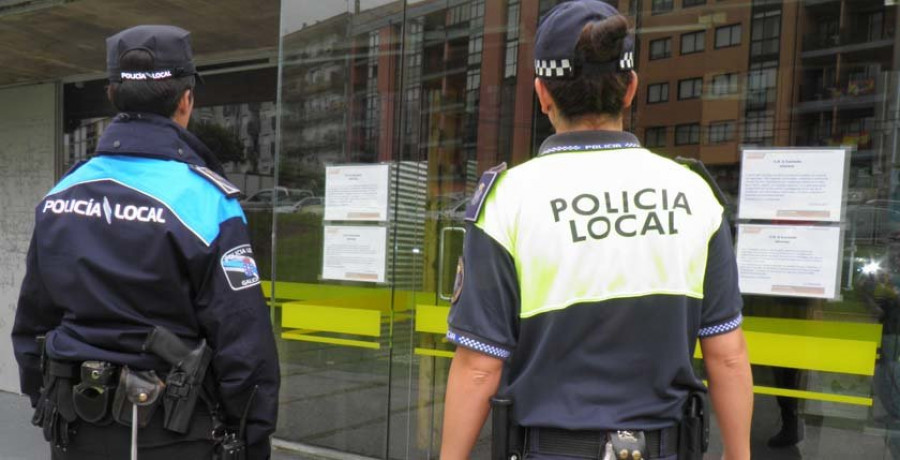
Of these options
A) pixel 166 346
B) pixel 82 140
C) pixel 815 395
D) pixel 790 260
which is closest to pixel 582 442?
pixel 166 346

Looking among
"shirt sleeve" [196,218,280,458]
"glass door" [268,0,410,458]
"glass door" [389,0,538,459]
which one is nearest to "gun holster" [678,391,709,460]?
"shirt sleeve" [196,218,280,458]

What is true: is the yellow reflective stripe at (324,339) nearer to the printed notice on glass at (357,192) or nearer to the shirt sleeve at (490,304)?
the printed notice on glass at (357,192)

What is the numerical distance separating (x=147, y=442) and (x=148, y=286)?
0.41 metres

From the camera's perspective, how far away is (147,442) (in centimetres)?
185

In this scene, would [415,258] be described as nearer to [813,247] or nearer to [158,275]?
[813,247]

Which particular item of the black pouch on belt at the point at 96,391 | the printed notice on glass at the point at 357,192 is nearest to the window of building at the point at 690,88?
the printed notice on glass at the point at 357,192

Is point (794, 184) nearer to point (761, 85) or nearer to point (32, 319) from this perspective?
point (761, 85)

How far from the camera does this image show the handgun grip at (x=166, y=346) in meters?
1.80

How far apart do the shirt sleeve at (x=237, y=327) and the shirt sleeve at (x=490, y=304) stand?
0.69 m

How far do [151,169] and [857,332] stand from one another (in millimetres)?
3209

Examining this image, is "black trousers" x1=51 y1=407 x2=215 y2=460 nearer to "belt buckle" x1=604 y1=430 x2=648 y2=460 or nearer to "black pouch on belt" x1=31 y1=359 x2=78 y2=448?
"black pouch on belt" x1=31 y1=359 x2=78 y2=448

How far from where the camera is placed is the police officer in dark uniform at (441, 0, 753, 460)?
1409 millimetres

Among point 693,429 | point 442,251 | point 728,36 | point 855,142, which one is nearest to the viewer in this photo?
point 693,429

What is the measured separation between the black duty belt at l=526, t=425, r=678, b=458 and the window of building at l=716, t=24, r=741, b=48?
2.87 metres
